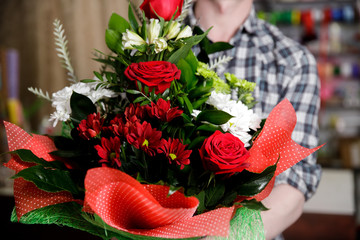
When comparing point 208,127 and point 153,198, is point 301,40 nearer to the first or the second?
point 208,127

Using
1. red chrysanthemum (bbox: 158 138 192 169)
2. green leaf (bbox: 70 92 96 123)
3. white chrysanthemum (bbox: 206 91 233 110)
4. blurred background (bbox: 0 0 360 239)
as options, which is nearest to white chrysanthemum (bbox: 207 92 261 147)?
white chrysanthemum (bbox: 206 91 233 110)

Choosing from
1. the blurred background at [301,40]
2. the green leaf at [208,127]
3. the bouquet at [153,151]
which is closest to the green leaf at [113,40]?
the bouquet at [153,151]

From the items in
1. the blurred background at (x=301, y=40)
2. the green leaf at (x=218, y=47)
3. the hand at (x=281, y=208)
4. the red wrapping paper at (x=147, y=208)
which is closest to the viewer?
the red wrapping paper at (x=147, y=208)

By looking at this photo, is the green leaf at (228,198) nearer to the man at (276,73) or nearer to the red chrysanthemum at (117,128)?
the red chrysanthemum at (117,128)

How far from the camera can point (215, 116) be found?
0.66 metres

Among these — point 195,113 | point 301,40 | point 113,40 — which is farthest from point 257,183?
point 301,40

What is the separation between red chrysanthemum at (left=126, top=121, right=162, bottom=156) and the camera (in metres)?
0.60

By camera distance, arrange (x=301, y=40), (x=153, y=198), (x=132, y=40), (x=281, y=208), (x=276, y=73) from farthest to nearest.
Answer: (x=301, y=40), (x=276, y=73), (x=281, y=208), (x=132, y=40), (x=153, y=198)

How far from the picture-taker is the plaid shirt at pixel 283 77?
108 cm

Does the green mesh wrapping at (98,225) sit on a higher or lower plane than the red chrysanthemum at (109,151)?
lower

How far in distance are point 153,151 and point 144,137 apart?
1.0 inches

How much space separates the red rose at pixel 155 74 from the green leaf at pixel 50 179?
198mm

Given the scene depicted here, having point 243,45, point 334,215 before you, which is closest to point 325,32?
point 334,215

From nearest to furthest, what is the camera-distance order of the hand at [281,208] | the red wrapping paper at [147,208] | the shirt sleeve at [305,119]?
the red wrapping paper at [147,208] < the hand at [281,208] < the shirt sleeve at [305,119]
